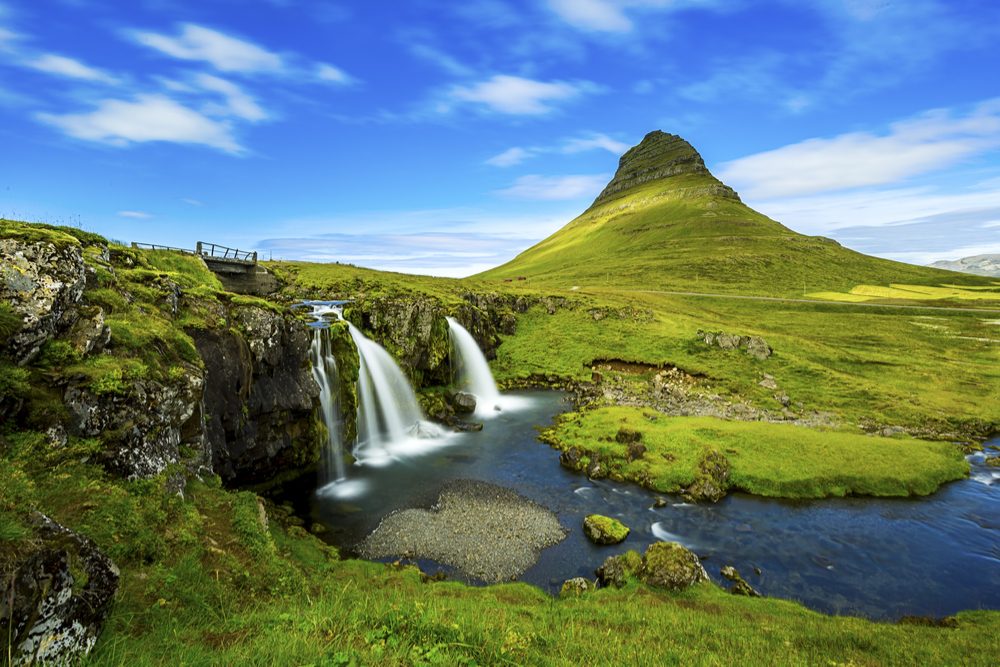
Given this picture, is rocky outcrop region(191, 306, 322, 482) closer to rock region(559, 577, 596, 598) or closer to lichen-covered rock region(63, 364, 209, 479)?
lichen-covered rock region(63, 364, 209, 479)

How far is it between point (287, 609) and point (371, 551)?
12.3m

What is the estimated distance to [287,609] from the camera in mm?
9969

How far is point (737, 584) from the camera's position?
1864cm

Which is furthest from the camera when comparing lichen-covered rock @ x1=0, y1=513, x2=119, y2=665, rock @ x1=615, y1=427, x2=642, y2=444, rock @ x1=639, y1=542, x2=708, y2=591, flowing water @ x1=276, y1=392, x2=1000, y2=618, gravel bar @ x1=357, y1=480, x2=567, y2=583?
rock @ x1=615, y1=427, x2=642, y2=444

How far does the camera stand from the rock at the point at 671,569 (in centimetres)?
1764

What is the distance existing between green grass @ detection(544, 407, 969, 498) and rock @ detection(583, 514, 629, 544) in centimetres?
600

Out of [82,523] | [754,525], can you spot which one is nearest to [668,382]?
[754,525]

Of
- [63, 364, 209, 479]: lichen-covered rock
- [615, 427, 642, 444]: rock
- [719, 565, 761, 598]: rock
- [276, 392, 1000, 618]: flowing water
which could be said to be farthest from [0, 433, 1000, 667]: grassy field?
[615, 427, 642, 444]: rock

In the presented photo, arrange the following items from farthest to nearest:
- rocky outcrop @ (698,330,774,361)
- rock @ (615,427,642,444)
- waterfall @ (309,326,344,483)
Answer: rocky outcrop @ (698,330,774,361), rock @ (615,427,642,444), waterfall @ (309,326,344,483)

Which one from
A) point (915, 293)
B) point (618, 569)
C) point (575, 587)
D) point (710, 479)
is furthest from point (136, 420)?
point (915, 293)

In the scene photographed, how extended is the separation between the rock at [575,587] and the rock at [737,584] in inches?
241

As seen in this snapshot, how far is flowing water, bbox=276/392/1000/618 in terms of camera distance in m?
19.2

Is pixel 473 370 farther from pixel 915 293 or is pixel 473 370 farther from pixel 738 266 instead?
pixel 915 293

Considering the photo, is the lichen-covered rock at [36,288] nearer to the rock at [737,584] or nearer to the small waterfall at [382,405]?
the small waterfall at [382,405]
